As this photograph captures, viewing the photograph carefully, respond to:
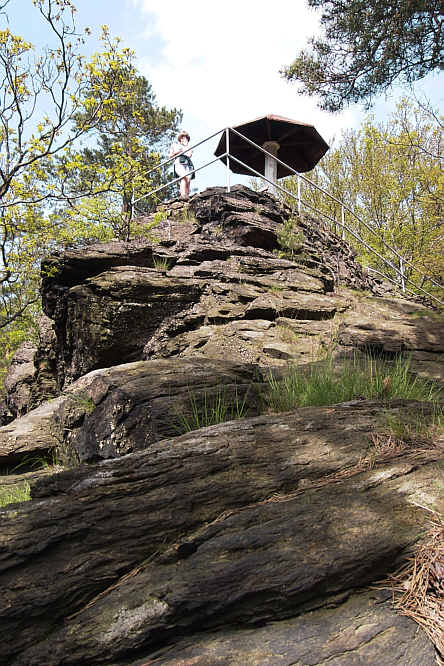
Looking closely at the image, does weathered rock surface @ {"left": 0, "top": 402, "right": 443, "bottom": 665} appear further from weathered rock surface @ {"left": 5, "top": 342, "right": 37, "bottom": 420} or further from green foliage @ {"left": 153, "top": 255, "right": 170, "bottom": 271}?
weathered rock surface @ {"left": 5, "top": 342, "right": 37, "bottom": 420}

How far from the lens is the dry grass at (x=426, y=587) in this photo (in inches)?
60.1

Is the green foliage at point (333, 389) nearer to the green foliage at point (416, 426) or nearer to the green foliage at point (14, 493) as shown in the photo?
the green foliage at point (416, 426)

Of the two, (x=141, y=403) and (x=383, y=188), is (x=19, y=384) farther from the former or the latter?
(x=383, y=188)

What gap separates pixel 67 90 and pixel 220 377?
25.7 feet

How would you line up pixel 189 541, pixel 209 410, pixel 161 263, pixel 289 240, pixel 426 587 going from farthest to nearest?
pixel 289 240 → pixel 161 263 → pixel 209 410 → pixel 189 541 → pixel 426 587

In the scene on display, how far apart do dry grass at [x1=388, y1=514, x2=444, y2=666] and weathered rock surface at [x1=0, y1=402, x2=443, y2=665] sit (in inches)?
2.4

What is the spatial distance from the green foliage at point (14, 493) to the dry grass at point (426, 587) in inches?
111

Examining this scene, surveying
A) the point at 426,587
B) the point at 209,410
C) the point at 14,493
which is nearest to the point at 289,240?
the point at 209,410

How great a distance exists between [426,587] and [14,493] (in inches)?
132

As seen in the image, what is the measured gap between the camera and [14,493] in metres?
3.77

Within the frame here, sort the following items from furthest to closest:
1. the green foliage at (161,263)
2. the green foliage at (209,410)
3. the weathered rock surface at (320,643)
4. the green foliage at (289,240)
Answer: the green foliage at (289,240)
the green foliage at (161,263)
the green foliage at (209,410)
the weathered rock surface at (320,643)

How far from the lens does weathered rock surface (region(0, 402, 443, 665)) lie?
1579 millimetres

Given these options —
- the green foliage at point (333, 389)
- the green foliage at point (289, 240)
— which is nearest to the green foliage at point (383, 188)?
the green foliage at point (289, 240)

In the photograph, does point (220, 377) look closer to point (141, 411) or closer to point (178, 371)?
point (178, 371)
